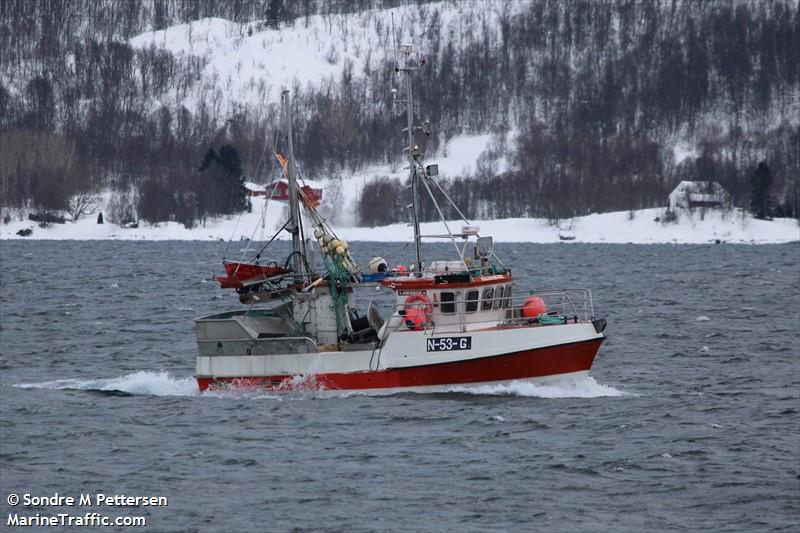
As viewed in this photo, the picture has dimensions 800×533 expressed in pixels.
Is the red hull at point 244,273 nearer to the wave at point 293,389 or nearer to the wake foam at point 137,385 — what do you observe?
the wave at point 293,389

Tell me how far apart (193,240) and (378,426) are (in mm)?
128122

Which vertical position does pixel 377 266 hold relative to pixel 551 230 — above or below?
below

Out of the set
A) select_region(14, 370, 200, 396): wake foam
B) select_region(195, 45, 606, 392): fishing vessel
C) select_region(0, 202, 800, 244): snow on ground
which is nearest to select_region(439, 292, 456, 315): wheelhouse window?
select_region(195, 45, 606, 392): fishing vessel

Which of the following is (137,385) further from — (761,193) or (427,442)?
(761,193)

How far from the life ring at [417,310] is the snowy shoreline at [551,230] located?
381ft

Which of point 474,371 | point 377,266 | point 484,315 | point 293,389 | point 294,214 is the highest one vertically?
point 294,214

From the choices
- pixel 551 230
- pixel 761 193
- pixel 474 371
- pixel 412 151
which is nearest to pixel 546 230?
pixel 551 230

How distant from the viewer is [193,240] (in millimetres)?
157125

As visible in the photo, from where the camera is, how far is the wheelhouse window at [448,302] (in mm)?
35281

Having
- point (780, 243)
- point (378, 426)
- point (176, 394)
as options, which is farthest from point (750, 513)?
point (780, 243)

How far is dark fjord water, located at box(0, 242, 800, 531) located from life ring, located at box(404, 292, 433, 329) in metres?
2.12

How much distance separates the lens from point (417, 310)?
3506cm

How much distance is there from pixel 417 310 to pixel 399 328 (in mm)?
705

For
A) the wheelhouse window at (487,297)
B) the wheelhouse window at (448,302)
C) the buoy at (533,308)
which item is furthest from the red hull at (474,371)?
the wheelhouse window at (487,297)
